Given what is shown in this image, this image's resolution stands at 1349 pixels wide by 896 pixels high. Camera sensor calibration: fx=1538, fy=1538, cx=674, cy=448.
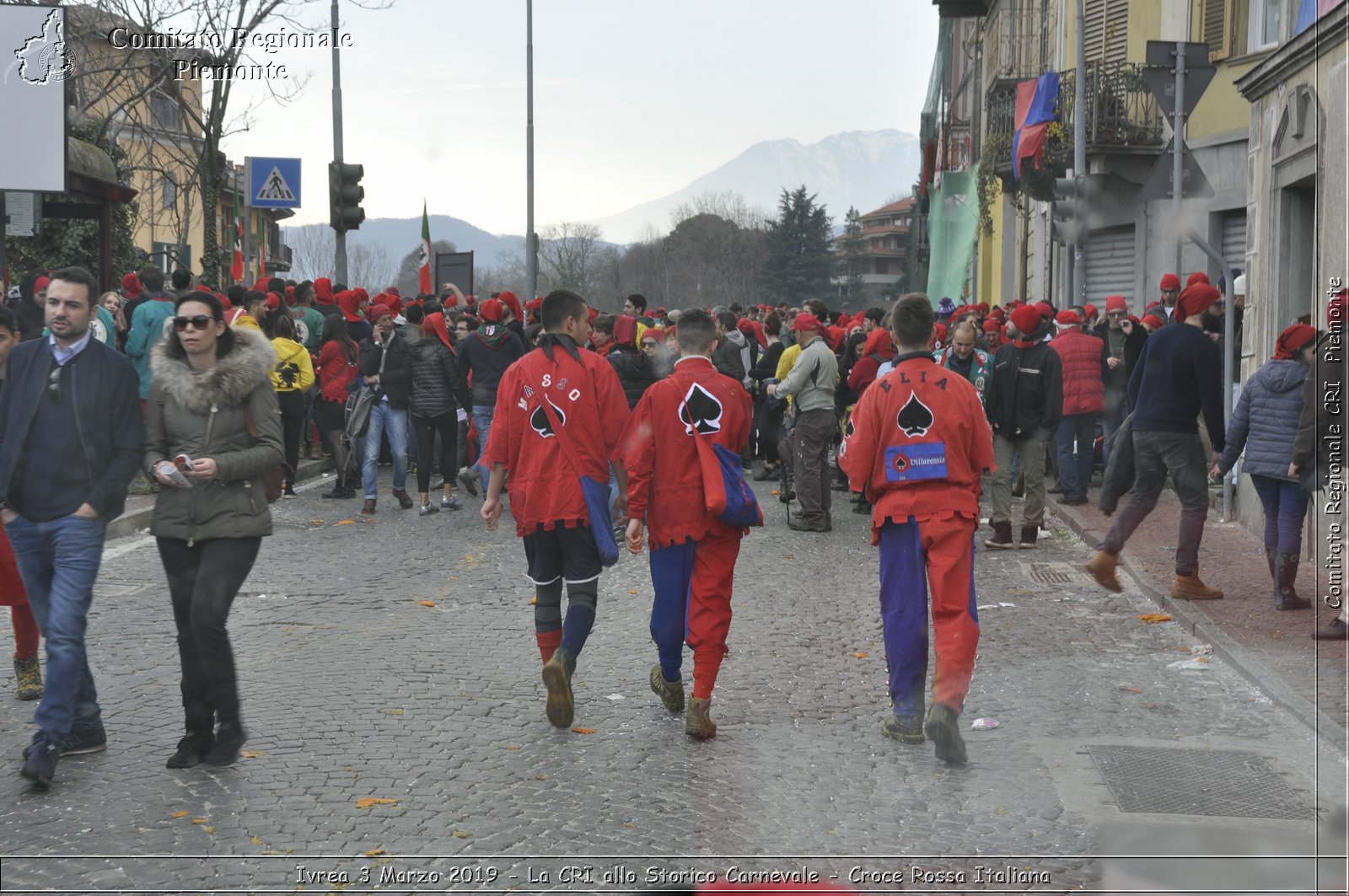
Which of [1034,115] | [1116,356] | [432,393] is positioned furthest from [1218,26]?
[432,393]

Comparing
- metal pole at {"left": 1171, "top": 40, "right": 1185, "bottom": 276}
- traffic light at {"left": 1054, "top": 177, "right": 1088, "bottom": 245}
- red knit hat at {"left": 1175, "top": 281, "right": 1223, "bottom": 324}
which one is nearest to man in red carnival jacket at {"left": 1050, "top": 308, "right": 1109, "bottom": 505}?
traffic light at {"left": 1054, "top": 177, "right": 1088, "bottom": 245}

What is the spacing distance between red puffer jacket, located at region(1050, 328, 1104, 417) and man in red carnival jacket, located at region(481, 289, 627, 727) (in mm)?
8985

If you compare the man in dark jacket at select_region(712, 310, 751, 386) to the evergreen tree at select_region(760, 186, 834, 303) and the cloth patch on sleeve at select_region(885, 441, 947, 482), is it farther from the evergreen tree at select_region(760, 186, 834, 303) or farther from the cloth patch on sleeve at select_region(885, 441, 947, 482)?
the evergreen tree at select_region(760, 186, 834, 303)

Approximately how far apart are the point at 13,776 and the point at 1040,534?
9.63m

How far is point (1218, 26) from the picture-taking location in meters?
23.2

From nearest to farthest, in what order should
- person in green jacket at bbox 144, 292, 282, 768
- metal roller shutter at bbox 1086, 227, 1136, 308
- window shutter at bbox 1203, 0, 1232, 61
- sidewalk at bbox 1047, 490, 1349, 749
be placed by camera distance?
1. person in green jacket at bbox 144, 292, 282, 768
2. sidewalk at bbox 1047, 490, 1349, 749
3. window shutter at bbox 1203, 0, 1232, 61
4. metal roller shutter at bbox 1086, 227, 1136, 308

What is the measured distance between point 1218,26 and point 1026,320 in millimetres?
12730

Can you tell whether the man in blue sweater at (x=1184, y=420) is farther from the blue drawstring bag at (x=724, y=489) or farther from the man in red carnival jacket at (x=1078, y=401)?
the man in red carnival jacket at (x=1078, y=401)

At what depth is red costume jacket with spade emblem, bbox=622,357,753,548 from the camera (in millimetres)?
6691

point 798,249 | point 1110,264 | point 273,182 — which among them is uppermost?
point 798,249

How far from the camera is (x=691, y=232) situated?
346ft

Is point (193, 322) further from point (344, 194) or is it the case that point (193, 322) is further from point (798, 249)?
point (798, 249)

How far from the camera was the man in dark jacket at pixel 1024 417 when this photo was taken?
12836 millimetres

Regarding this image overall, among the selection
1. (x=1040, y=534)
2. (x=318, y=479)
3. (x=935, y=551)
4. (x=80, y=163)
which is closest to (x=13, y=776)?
(x=935, y=551)
